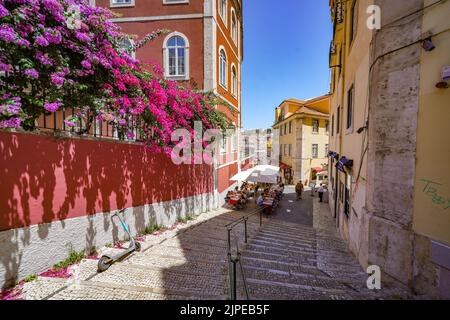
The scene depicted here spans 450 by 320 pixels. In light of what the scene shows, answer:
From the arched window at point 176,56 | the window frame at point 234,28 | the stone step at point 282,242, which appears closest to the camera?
the stone step at point 282,242

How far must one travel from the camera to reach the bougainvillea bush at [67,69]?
12.5 ft

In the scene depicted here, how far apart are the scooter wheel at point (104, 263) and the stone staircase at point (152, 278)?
78 millimetres

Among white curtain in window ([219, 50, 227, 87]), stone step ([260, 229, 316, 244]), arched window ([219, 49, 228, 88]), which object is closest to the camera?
stone step ([260, 229, 316, 244])

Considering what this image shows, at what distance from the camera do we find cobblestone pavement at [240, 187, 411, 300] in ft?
12.1

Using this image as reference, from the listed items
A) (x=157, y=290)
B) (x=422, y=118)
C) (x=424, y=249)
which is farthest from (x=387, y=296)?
(x=157, y=290)

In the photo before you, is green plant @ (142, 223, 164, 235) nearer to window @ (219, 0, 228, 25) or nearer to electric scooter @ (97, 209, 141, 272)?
electric scooter @ (97, 209, 141, 272)

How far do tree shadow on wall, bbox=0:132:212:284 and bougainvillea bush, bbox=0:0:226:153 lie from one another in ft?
1.72

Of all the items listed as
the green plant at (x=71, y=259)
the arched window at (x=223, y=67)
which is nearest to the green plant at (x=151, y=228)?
the green plant at (x=71, y=259)

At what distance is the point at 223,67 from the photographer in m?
14.0

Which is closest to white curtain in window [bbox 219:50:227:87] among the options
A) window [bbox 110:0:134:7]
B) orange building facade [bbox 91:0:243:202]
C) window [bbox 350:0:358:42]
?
orange building facade [bbox 91:0:243:202]

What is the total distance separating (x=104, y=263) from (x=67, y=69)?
3842 mm

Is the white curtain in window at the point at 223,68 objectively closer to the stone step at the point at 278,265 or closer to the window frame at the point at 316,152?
the stone step at the point at 278,265

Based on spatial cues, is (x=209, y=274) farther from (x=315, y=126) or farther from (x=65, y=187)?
(x=315, y=126)

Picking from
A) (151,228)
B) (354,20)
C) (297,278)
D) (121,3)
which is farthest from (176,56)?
(297,278)
